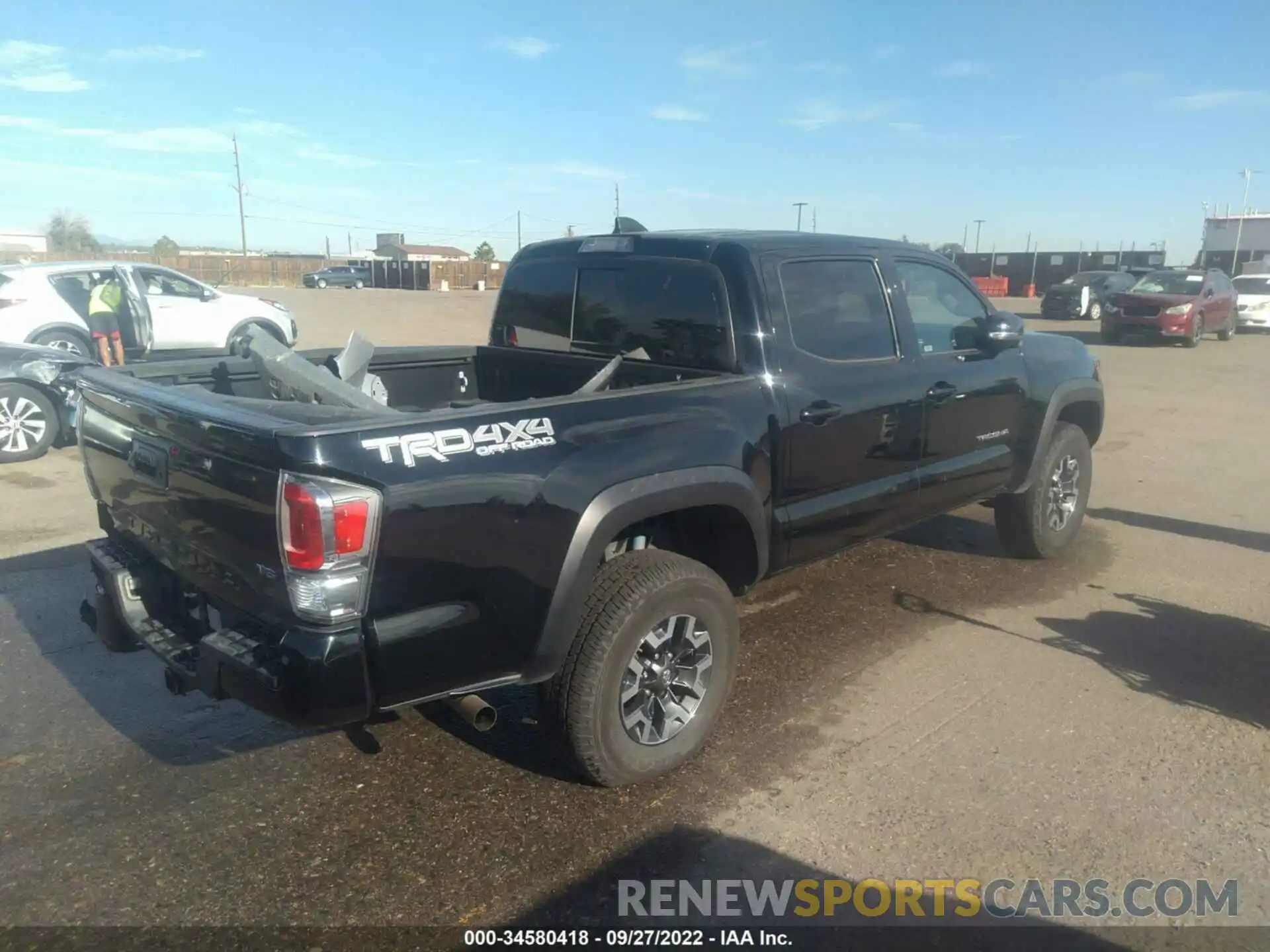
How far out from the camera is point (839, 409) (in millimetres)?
4176

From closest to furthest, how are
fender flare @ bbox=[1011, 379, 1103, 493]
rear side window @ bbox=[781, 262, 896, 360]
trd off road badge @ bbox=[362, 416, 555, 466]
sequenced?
trd off road badge @ bbox=[362, 416, 555, 466] → rear side window @ bbox=[781, 262, 896, 360] → fender flare @ bbox=[1011, 379, 1103, 493]

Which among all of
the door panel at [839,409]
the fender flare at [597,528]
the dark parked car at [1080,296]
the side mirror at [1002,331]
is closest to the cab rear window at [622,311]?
the door panel at [839,409]

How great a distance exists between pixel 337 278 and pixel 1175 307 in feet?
148

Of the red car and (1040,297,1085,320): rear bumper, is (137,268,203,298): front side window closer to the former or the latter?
the red car

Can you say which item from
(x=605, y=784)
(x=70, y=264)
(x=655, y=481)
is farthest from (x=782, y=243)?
(x=70, y=264)

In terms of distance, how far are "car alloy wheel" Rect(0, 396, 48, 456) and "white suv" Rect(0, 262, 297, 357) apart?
2.55 m

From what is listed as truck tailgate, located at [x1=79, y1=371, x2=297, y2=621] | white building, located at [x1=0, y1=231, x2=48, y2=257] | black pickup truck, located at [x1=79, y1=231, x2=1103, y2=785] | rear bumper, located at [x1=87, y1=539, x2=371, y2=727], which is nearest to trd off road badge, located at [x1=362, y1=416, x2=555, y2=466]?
black pickup truck, located at [x1=79, y1=231, x2=1103, y2=785]

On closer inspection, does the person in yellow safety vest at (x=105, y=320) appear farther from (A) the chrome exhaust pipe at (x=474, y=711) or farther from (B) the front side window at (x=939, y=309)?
(A) the chrome exhaust pipe at (x=474, y=711)

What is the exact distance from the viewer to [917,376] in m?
4.64

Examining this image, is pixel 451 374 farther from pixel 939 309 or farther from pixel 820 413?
pixel 939 309

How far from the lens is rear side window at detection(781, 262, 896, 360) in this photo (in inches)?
164

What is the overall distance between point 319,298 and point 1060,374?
3619cm

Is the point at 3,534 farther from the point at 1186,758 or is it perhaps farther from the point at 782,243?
the point at 1186,758

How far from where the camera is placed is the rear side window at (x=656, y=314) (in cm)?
407
